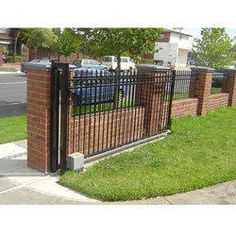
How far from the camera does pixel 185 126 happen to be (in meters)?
9.14

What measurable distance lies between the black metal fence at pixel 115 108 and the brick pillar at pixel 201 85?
248cm

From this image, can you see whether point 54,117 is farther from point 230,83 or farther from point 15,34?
point 15,34

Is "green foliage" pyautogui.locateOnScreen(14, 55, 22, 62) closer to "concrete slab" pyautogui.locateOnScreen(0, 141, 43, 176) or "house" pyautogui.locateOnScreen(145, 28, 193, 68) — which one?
"house" pyautogui.locateOnScreen(145, 28, 193, 68)

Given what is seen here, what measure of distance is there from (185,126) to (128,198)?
4742 millimetres

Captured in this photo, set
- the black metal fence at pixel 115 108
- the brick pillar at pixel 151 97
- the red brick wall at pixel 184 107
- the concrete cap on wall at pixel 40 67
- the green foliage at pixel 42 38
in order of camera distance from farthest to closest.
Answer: the green foliage at pixel 42 38 → the red brick wall at pixel 184 107 → the brick pillar at pixel 151 97 → the black metal fence at pixel 115 108 → the concrete cap on wall at pixel 40 67

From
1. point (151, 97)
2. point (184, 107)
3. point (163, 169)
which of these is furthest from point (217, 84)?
point (163, 169)

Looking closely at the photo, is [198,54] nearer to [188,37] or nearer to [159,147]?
[159,147]

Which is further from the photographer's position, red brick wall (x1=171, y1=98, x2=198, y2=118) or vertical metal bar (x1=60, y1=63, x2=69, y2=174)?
red brick wall (x1=171, y1=98, x2=198, y2=118)

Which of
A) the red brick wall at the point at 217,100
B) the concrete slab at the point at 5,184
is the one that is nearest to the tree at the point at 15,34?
the red brick wall at the point at 217,100

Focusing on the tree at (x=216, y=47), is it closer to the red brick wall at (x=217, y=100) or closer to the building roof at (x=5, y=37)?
the red brick wall at (x=217, y=100)

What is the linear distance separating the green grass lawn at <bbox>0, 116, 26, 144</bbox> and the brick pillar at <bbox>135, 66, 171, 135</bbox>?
2726 mm

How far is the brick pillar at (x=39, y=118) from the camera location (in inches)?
212

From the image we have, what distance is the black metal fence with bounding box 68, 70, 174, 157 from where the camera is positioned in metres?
5.91

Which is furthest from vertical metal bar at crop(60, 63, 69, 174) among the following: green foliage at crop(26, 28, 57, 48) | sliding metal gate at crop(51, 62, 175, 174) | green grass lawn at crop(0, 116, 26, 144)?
green foliage at crop(26, 28, 57, 48)
